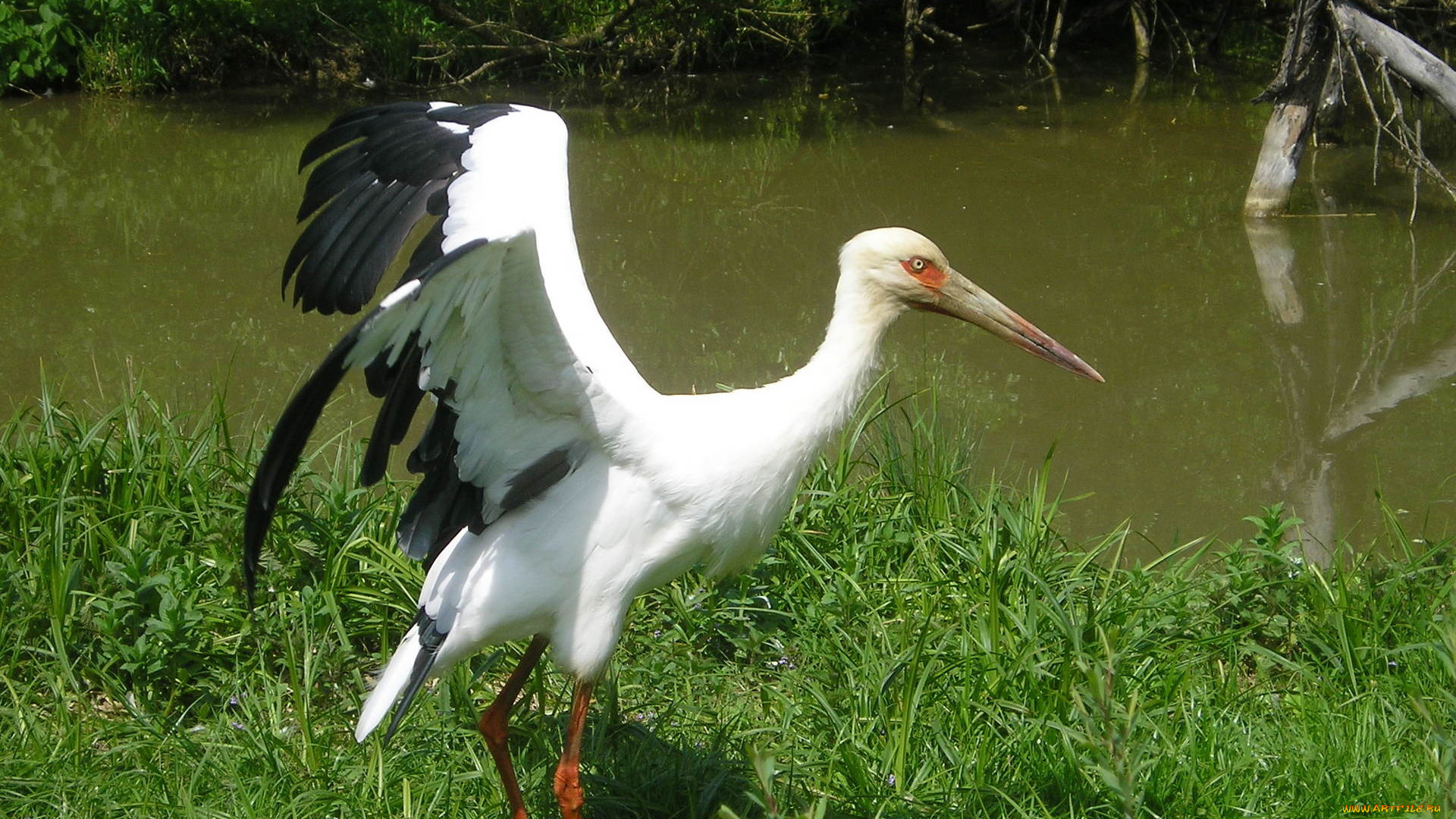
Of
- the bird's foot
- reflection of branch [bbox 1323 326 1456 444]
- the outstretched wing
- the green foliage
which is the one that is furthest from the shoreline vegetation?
the bird's foot

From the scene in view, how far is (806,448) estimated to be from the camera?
117 inches

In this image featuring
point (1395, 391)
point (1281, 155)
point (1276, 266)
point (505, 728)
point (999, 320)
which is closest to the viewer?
point (505, 728)

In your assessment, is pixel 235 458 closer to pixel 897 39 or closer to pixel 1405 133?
pixel 1405 133

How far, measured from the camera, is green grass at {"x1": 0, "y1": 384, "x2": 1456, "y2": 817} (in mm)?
2975

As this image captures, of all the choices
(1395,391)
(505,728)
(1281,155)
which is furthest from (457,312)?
(1281,155)

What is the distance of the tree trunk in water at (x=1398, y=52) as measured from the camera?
6.80m

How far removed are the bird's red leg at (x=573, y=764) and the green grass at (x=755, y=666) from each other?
208 mm

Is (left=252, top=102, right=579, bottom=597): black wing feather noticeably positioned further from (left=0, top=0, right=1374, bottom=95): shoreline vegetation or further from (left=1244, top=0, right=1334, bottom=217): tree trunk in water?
(left=0, top=0, right=1374, bottom=95): shoreline vegetation

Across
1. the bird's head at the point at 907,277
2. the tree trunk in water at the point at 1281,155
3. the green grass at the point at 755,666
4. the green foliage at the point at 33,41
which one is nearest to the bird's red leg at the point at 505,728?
the green grass at the point at 755,666

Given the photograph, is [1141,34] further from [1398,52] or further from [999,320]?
[999,320]

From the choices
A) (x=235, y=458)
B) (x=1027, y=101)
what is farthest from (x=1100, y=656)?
(x=1027, y=101)

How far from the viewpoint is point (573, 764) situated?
2.97 meters

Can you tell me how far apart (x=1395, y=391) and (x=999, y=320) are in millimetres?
3231

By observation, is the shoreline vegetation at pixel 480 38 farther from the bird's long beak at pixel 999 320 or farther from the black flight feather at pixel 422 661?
the black flight feather at pixel 422 661
